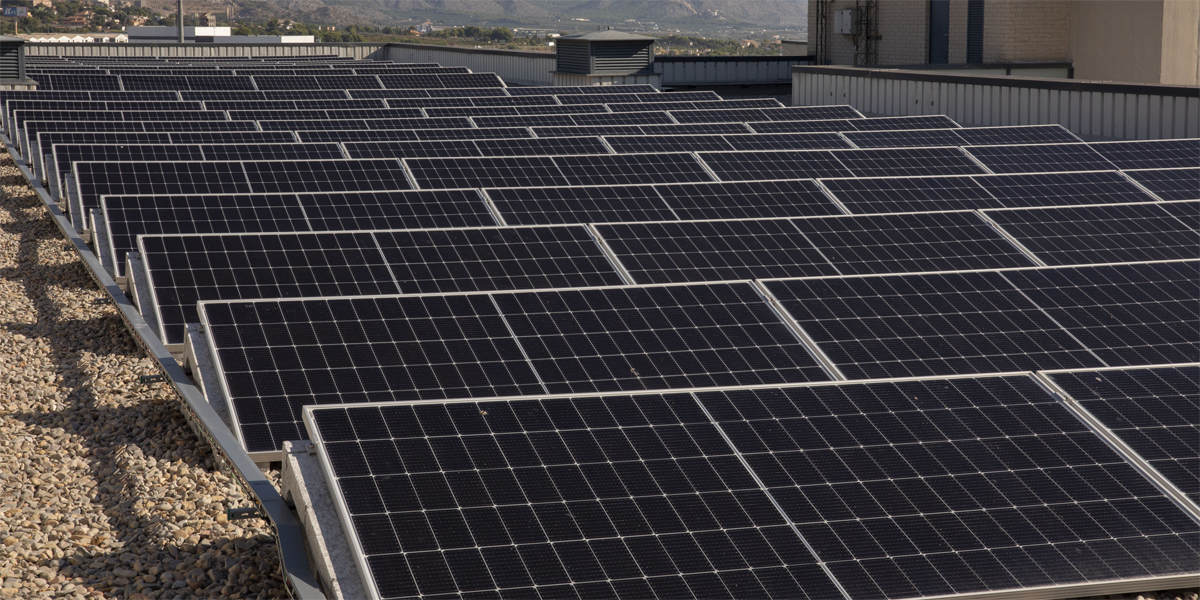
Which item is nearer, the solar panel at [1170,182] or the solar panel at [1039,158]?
the solar panel at [1170,182]

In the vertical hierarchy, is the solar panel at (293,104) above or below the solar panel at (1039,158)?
above

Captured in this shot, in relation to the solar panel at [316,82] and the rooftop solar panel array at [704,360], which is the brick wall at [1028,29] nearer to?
the rooftop solar panel array at [704,360]

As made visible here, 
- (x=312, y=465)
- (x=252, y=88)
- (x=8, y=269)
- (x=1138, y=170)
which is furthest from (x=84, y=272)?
(x=252, y=88)

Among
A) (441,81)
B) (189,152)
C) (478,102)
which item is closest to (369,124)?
(478,102)

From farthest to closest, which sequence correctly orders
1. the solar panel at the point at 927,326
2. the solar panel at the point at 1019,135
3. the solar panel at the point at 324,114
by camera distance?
the solar panel at the point at 324,114 < the solar panel at the point at 1019,135 < the solar panel at the point at 927,326

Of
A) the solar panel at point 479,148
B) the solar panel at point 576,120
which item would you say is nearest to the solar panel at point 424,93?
the solar panel at point 576,120

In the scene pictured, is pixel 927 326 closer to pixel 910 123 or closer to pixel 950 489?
pixel 950 489
